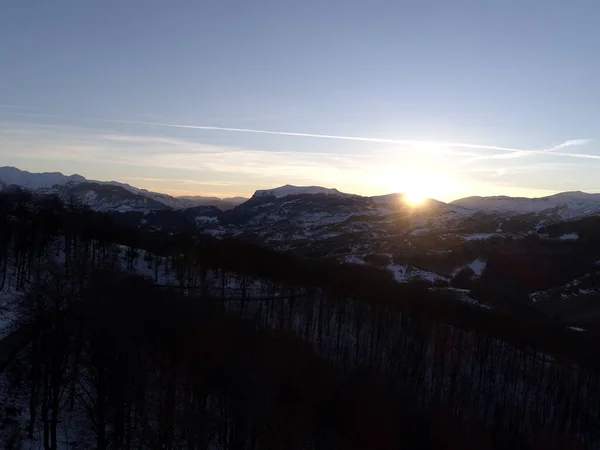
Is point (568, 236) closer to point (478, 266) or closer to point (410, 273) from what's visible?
point (478, 266)

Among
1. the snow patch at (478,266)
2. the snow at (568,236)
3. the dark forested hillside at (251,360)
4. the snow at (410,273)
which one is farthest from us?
the snow at (568,236)

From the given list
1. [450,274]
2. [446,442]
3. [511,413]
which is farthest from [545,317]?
[446,442]

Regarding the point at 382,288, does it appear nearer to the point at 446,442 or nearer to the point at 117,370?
the point at 446,442

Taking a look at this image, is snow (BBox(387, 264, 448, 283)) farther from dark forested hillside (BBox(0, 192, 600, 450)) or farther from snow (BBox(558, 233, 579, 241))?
snow (BBox(558, 233, 579, 241))

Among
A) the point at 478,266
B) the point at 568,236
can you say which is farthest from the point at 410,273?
the point at 568,236

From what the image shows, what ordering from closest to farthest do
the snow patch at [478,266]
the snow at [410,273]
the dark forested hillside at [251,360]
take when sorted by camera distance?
the dark forested hillside at [251,360] → the snow at [410,273] → the snow patch at [478,266]

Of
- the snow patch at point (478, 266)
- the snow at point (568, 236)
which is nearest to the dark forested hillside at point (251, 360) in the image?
the snow patch at point (478, 266)

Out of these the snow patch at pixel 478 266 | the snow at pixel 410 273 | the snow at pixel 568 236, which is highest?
the snow at pixel 568 236

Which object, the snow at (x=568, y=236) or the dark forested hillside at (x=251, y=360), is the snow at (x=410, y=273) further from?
the snow at (x=568, y=236)

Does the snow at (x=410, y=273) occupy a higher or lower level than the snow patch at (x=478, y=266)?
lower

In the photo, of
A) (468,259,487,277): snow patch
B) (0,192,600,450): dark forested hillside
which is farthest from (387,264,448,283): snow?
(0,192,600,450): dark forested hillside
